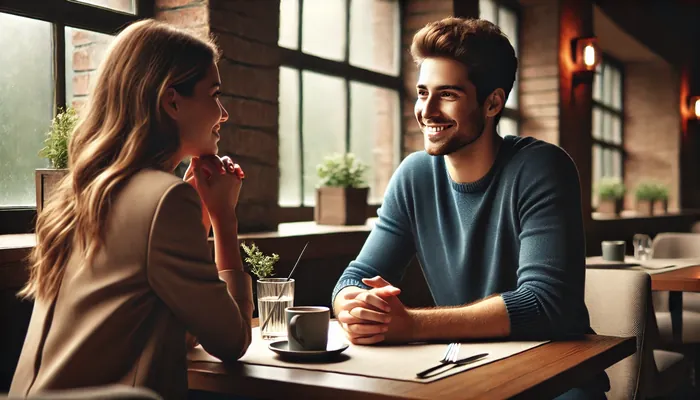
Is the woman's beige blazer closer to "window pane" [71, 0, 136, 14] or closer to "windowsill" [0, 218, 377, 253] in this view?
"windowsill" [0, 218, 377, 253]

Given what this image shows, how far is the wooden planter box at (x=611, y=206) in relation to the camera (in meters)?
6.36

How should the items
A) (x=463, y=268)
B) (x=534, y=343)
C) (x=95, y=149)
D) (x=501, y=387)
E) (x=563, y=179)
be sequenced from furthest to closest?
(x=463, y=268)
(x=563, y=179)
(x=534, y=343)
(x=95, y=149)
(x=501, y=387)

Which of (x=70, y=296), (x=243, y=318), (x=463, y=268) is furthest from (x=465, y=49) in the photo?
(x=70, y=296)

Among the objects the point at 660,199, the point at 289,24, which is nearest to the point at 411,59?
the point at 289,24

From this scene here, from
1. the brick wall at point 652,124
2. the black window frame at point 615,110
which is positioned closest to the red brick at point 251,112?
the black window frame at point 615,110

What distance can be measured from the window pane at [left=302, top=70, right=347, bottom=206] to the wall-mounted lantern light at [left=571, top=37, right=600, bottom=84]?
103 inches

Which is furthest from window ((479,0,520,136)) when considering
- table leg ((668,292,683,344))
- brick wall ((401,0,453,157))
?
table leg ((668,292,683,344))

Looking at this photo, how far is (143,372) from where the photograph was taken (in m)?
1.16

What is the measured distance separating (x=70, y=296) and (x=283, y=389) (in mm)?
371

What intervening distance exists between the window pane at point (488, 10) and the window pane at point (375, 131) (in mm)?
1272

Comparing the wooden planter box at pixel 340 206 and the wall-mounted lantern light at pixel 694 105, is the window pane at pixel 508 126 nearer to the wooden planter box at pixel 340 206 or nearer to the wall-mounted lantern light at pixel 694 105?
the wooden planter box at pixel 340 206

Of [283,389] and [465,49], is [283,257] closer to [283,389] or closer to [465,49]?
[465,49]

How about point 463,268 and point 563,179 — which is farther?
point 463,268

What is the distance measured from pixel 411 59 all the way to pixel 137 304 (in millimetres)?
3170
